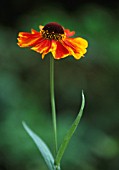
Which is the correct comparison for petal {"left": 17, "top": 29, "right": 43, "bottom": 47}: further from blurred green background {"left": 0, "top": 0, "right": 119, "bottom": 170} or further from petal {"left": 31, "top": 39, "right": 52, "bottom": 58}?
blurred green background {"left": 0, "top": 0, "right": 119, "bottom": 170}

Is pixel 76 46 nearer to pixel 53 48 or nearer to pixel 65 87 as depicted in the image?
pixel 53 48

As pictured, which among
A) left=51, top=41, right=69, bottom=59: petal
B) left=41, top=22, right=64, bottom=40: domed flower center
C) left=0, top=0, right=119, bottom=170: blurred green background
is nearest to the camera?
left=51, top=41, right=69, bottom=59: petal

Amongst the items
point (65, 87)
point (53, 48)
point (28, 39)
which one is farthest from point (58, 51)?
point (65, 87)

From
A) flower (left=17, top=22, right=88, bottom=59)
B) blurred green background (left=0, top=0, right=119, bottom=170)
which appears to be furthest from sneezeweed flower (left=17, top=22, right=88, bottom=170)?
blurred green background (left=0, top=0, right=119, bottom=170)

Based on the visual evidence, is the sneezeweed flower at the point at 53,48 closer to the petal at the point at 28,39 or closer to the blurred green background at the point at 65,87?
the petal at the point at 28,39

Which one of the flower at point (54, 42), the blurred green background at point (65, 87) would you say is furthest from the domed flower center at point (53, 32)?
the blurred green background at point (65, 87)

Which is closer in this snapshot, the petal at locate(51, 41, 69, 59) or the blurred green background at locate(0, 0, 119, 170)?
the petal at locate(51, 41, 69, 59)
